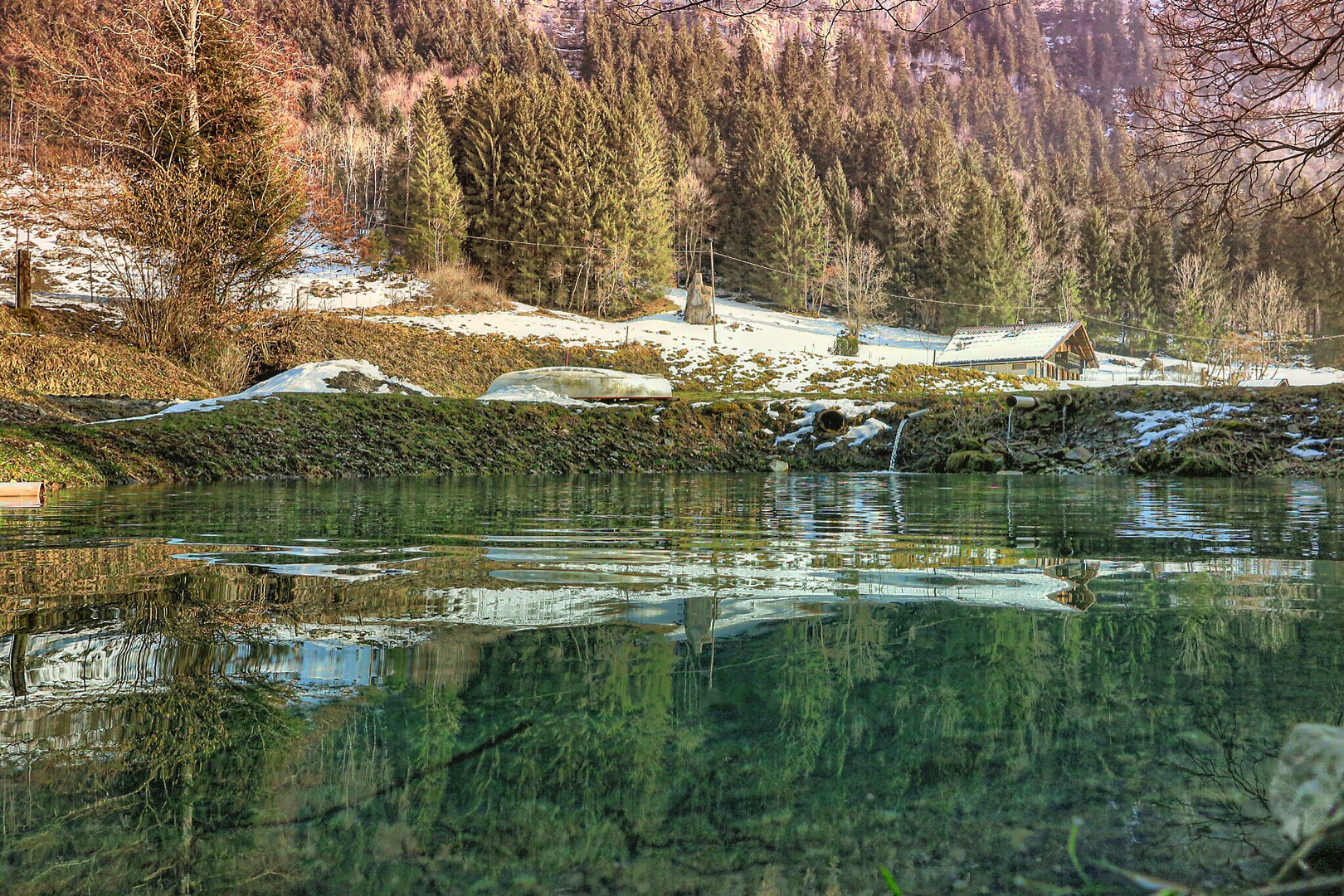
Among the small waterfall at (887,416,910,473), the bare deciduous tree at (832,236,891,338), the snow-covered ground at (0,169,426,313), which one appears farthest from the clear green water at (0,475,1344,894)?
the bare deciduous tree at (832,236,891,338)

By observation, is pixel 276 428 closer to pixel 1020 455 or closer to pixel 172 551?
pixel 172 551

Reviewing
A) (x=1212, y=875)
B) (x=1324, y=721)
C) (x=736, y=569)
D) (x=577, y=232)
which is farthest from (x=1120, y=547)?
(x=577, y=232)

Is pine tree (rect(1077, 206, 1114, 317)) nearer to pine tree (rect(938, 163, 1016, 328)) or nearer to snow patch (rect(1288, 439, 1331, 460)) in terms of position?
pine tree (rect(938, 163, 1016, 328))

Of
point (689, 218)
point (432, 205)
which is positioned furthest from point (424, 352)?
point (689, 218)

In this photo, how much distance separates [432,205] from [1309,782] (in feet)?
200

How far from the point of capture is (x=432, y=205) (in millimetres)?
57562

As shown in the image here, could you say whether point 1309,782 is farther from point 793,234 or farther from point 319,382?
point 793,234

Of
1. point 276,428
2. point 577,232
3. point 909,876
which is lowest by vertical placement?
point 909,876

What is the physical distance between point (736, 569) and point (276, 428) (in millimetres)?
11647

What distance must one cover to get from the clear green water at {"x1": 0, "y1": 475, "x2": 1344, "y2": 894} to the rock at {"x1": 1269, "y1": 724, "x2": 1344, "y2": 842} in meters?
0.06

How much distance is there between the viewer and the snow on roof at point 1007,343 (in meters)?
52.9

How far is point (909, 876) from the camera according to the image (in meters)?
1.21

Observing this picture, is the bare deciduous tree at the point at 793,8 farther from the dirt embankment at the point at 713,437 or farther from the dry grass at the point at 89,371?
the dry grass at the point at 89,371

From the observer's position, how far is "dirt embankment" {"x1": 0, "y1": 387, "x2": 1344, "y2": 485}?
12.7 m
